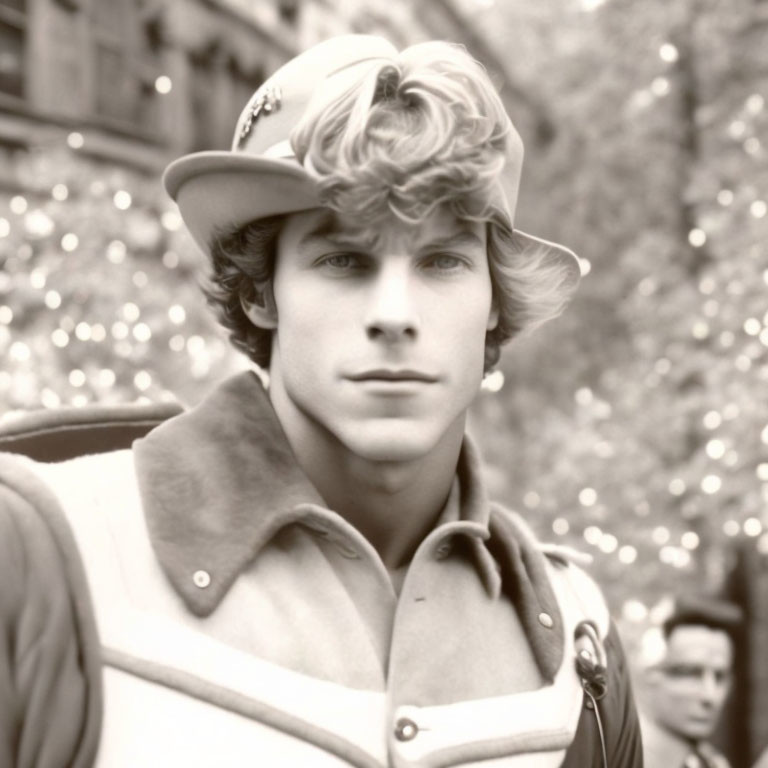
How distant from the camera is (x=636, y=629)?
10.2m

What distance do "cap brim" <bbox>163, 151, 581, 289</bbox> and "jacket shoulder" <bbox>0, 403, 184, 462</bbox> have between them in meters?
0.36

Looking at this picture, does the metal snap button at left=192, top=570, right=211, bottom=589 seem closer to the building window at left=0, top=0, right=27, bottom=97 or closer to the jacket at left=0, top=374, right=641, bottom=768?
the jacket at left=0, top=374, right=641, bottom=768

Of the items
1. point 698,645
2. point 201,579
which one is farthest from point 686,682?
point 201,579

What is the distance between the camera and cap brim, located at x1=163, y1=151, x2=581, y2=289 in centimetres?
220

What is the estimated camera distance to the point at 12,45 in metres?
10.5

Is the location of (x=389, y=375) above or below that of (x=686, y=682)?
above

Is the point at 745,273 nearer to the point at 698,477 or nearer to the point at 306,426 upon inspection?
the point at 698,477

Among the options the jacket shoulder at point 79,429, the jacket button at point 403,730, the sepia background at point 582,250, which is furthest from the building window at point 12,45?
the jacket button at point 403,730

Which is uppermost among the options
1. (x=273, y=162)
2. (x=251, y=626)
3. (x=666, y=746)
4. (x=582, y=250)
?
(x=582, y=250)

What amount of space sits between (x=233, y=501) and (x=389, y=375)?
0.33m

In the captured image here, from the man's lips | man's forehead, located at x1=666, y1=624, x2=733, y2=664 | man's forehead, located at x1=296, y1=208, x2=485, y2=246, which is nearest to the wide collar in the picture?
the man's lips

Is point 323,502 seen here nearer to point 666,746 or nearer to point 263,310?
point 263,310

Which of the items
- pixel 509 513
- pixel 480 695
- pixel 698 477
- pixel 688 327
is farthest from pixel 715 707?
pixel 480 695

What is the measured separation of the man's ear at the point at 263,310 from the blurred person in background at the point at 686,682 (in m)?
4.34
